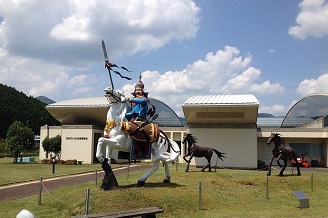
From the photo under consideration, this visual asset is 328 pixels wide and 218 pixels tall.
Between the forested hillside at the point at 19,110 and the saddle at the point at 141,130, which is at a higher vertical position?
the forested hillside at the point at 19,110

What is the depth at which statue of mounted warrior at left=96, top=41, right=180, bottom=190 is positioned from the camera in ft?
40.2

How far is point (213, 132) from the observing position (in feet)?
108

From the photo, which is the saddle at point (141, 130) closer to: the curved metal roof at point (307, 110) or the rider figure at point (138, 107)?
the rider figure at point (138, 107)

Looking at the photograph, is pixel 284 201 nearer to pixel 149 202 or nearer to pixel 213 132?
pixel 149 202

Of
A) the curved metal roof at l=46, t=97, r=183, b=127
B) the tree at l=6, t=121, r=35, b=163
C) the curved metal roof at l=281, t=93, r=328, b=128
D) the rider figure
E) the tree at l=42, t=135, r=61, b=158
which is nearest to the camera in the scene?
the rider figure

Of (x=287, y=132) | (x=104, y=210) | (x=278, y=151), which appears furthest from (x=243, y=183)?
(x=287, y=132)

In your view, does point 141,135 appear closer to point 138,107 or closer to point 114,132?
point 114,132

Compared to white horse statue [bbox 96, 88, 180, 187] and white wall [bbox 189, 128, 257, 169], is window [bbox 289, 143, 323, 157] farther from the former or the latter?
white horse statue [bbox 96, 88, 180, 187]

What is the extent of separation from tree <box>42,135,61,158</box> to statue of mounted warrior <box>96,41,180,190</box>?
27.6 meters

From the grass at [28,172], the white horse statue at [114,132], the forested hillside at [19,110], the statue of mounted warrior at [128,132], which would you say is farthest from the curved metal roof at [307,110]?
the forested hillside at [19,110]

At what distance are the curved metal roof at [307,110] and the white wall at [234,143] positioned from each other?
12006 millimetres

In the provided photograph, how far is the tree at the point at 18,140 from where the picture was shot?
34.5 meters

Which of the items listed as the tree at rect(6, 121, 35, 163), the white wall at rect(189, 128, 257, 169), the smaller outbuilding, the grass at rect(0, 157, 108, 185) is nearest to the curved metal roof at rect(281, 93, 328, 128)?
the smaller outbuilding

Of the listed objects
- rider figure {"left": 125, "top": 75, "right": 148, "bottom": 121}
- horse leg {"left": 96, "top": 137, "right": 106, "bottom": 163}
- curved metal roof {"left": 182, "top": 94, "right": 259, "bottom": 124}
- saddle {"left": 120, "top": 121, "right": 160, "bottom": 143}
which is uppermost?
curved metal roof {"left": 182, "top": 94, "right": 259, "bottom": 124}
